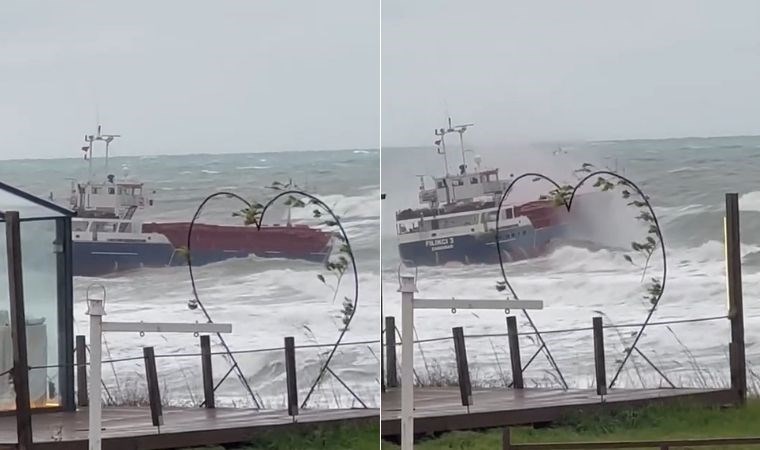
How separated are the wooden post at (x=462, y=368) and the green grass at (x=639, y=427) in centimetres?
15

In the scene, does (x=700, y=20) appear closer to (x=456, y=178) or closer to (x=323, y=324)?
(x=456, y=178)

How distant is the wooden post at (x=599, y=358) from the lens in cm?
393

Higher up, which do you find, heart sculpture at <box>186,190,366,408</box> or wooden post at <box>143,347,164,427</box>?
heart sculpture at <box>186,190,366,408</box>

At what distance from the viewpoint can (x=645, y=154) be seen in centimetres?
388

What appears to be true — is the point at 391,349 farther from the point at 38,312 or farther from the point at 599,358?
the point at 38,312

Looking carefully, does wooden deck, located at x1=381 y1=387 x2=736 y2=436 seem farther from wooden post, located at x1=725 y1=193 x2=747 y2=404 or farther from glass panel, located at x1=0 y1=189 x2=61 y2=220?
glass panel, located at x1=0 y1=189 x2=61 y2=220

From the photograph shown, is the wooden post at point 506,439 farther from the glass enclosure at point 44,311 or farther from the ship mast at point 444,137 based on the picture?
the glass enclosure at point 44,311

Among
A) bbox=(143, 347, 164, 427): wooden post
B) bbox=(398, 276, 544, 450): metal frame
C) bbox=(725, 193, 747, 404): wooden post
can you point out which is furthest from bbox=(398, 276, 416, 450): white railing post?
bbox=(725, 193, 747, 404): wooden post

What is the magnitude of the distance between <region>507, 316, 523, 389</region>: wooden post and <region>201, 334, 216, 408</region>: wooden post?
1.09 meters

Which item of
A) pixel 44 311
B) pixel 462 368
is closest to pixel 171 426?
pixel 44 311

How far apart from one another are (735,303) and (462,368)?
39.0 inches

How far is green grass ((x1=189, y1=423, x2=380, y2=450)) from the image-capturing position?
4.06 meters

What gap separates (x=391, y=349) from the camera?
406 centimetres

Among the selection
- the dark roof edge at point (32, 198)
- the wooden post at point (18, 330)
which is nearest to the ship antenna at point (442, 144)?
the dark roof edge at point (32, 198)
